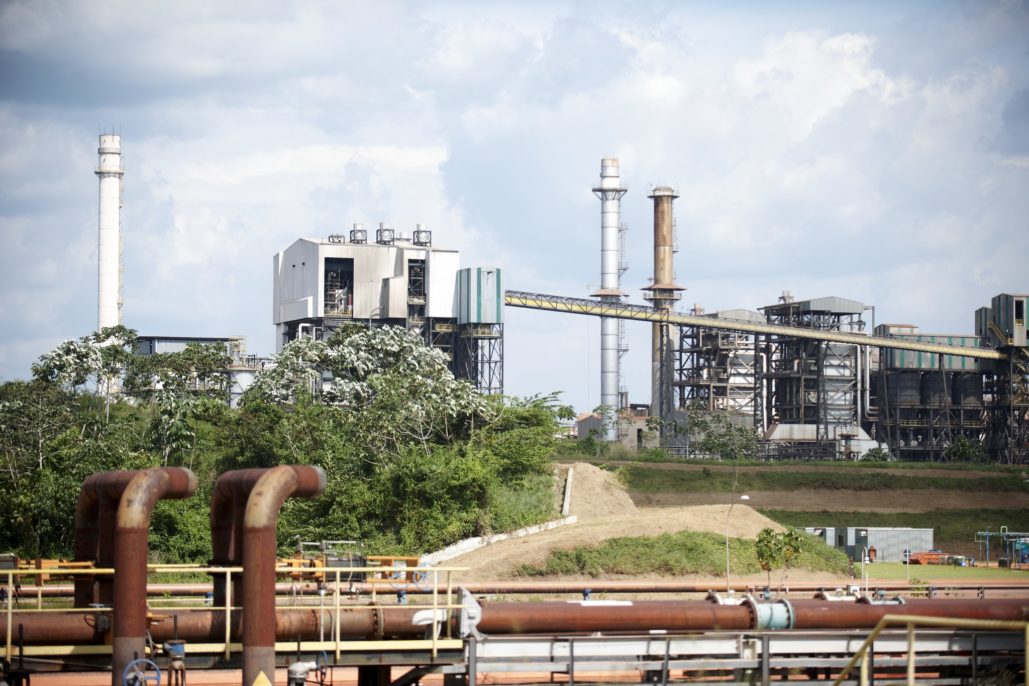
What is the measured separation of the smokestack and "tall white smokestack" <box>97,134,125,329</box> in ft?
154

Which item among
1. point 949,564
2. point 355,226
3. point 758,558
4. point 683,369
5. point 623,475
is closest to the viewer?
point 758,558

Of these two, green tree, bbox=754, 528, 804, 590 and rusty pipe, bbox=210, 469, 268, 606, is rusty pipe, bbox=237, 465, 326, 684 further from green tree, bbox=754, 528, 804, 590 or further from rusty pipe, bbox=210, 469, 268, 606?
green tree, bbox=754, 528, 804, 590

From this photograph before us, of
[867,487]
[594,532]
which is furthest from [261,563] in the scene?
[867,487]

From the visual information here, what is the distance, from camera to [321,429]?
2443 inches

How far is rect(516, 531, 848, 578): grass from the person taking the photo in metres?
47.0

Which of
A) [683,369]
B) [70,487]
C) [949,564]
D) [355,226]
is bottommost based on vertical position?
[949,564]

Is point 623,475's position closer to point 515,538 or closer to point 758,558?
point 515,538

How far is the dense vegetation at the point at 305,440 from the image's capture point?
53.1 m

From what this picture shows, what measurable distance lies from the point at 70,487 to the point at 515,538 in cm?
1828

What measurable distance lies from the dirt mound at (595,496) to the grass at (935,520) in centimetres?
1239

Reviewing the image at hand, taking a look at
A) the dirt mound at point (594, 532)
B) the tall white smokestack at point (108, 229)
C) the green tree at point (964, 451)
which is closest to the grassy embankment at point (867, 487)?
the green tree at point (964, 451)

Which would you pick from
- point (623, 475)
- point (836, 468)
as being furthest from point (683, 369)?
point (623, 475)

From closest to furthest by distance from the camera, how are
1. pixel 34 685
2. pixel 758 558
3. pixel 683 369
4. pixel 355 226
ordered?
pixel 34 685 → pixel 758 558 → pixel 355 226 → pixel 683 369

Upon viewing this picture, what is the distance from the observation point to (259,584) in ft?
62.8
